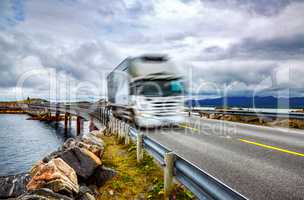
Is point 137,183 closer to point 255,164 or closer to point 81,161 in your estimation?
point 81,161

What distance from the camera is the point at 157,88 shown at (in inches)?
600

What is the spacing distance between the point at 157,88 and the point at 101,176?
893 centimetres

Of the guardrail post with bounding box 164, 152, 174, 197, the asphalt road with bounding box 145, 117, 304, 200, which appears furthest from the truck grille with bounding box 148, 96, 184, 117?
the guardrail post with bounding box 164, 152, 174, 197

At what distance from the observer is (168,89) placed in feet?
50.5

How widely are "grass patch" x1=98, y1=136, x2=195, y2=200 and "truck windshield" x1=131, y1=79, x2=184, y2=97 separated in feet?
22.6

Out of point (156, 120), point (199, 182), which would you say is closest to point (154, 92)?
point (156, 120)

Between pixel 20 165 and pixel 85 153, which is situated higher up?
pixel 85 153

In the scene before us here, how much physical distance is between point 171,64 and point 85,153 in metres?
10.6

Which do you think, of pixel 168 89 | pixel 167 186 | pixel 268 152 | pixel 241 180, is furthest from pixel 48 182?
pixel 168 89

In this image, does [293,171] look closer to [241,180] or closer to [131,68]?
[241,180]

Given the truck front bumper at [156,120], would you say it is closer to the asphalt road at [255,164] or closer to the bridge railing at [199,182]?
the asphalt road at [255,164]

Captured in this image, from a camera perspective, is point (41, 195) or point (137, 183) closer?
point (41, 195)

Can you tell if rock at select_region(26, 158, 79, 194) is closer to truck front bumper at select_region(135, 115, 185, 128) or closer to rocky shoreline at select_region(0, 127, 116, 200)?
rocky shoreline at select_region(0, 127, 116, 200)

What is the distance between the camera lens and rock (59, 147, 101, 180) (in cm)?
692
